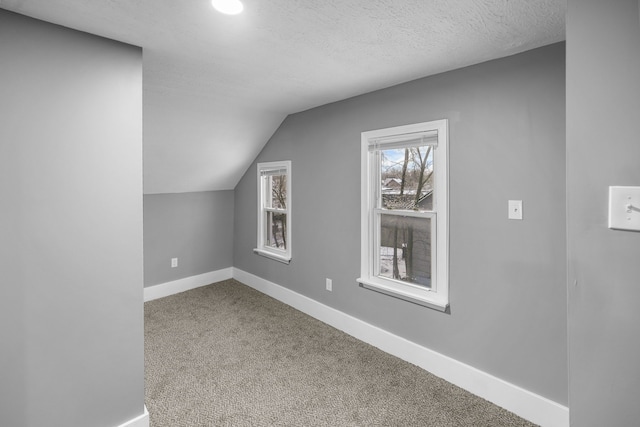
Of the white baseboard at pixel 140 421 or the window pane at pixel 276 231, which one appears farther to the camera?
the window pane at pixel 276 231

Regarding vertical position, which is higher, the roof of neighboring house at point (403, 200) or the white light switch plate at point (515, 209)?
the roof of neighboring house at point (403, 200)

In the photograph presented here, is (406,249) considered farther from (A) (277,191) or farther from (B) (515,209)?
(A) (277,191)

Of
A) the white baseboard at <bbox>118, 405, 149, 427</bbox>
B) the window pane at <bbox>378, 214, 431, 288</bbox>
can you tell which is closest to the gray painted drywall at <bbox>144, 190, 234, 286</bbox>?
the white baseboard at <bbox>118, 405, 149, 427</bbox>

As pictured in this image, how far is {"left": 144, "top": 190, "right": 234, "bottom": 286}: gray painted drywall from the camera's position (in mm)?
3938

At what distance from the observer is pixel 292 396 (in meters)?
2.17

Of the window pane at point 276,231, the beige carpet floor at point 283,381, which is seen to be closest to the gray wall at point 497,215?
the beige carpet floor at point 283,381

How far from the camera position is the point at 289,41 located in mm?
1779

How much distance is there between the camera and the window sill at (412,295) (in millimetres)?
2389

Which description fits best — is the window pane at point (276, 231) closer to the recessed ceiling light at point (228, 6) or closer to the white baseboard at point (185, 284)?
the white baseboard at point (185, 284)

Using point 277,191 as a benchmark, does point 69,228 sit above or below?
below

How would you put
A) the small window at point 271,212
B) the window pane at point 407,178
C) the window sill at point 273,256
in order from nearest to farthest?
the window pane at point 407,178, the window sill at point 273,256, the small window at point 271,212

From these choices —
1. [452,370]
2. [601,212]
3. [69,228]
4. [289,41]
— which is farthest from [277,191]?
[601,212]

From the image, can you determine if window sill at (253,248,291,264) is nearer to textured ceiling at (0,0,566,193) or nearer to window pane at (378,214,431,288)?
window pane at (378,214,431,288)

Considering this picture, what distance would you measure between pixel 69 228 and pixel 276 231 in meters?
2.78
